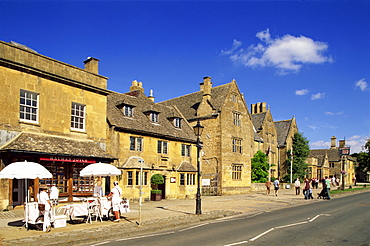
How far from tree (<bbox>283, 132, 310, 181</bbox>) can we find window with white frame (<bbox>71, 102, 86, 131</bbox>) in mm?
43370

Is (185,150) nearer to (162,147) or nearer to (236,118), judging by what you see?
(162,147)

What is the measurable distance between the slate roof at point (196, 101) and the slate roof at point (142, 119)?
2827mm

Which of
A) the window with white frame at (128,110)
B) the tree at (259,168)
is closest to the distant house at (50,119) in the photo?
the window with white frame at (128,110)

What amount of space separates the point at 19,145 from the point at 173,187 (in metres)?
15.6

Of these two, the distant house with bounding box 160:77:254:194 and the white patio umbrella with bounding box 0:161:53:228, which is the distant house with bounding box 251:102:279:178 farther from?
the white patio umbrella with bounding box 0:161:53:228

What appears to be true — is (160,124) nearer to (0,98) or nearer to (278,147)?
(0,98)

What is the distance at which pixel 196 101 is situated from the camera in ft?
132

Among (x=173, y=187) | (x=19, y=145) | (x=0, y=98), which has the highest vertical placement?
(x=0, y=98)

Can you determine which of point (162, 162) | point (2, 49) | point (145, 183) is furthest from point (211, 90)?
point (2, 49)

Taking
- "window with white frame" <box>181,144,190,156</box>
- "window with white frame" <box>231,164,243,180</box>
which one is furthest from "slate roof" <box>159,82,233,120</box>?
"window with white frame" <box>231,164,243,180</box>

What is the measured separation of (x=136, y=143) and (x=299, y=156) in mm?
41466

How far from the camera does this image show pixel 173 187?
3031cm

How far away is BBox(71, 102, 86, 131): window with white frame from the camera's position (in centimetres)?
2236

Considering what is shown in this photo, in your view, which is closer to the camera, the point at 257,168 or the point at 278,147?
the point at 257,168
